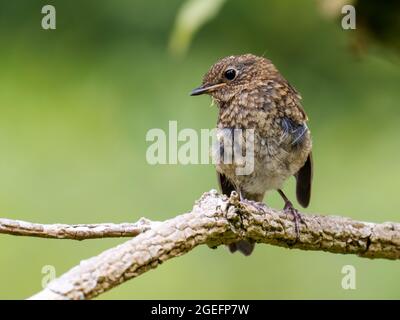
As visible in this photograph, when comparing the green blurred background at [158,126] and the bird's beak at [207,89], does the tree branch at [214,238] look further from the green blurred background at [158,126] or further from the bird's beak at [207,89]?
the bird's beak at [207,89]

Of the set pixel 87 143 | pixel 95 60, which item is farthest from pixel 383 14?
pixel 95 60

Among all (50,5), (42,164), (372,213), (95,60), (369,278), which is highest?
(50,5)

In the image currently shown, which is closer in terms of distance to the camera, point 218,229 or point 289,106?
point 218,229

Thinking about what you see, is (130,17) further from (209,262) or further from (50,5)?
(209,262)

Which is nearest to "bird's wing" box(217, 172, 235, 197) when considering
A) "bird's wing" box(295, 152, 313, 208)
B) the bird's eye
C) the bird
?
the bird

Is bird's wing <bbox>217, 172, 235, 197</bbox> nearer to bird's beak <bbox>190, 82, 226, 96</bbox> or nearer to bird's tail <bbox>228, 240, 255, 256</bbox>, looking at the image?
bird's tail <bbox>228, 240, 255, 256</bbox>

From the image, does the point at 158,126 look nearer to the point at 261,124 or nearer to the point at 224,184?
the point at 224,184

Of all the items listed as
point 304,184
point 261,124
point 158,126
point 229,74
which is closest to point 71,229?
point 261,124
